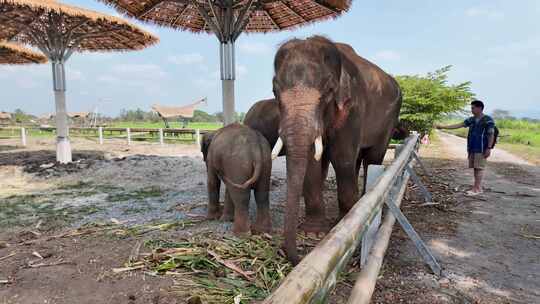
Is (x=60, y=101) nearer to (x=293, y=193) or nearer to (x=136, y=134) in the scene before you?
(x=293, y=193)

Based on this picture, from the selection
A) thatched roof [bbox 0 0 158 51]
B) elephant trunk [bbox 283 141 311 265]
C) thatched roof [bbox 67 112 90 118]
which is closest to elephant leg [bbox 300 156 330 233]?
elephant trunk [bbox 283 141 311 265]

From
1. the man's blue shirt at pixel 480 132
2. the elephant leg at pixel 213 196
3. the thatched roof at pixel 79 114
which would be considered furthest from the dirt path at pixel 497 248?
the thatched roof at pixel 79 114

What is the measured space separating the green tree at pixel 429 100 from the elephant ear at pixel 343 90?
13.4 meters

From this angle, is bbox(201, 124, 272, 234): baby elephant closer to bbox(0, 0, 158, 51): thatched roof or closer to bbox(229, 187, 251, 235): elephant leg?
bbox(229, 187, 251, 235): elephant leg

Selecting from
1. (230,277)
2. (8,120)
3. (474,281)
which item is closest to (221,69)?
(230,277)

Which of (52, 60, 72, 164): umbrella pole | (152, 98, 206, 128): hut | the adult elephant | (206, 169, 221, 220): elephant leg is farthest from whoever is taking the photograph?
(152, 98, 206, 128): hut

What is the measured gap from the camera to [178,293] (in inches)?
103

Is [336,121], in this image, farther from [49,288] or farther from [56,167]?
[56,167]

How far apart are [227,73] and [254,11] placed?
2.04m

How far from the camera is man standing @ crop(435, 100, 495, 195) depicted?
644 cm

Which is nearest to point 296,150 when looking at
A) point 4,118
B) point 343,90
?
point 343,90

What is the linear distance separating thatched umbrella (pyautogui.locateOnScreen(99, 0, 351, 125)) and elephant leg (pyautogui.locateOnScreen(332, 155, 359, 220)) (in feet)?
16.5

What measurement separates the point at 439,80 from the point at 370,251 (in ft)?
54.1

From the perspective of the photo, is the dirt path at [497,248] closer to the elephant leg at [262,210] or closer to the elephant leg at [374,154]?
the elephant leg at [374,154]
